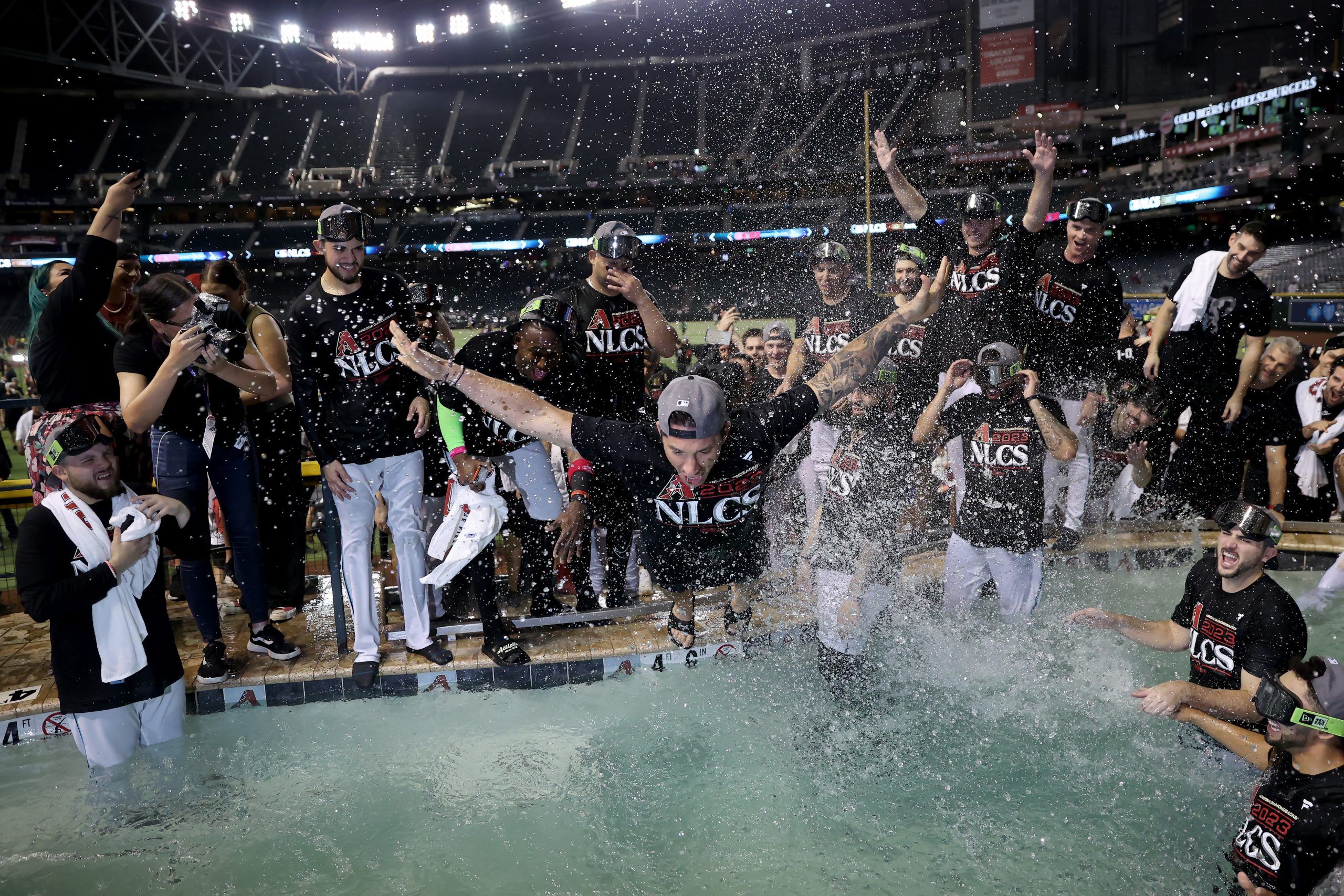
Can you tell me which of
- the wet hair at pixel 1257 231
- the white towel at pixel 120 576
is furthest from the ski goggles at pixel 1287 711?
the white towel at pixel 120 576

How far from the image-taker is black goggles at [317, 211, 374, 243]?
4.38 meters

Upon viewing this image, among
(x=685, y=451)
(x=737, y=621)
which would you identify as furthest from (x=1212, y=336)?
(x=685, y=451)

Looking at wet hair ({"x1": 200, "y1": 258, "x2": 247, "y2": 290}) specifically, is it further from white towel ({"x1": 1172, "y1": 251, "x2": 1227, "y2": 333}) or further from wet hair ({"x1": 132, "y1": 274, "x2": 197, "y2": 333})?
white towel ({"x1": 1172, "y1": 251, "x2": 1227, "y2": 333})

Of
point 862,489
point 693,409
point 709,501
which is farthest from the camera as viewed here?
point 862,489

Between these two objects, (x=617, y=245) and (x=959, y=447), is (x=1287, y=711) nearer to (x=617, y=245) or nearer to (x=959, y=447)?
(x=959, y=447)

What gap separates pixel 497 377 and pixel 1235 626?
151 inches

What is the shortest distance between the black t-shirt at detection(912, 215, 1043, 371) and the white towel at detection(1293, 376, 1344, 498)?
3534mm

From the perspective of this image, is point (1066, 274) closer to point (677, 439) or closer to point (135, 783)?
point (677, 439)

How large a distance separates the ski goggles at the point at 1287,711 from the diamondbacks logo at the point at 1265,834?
29cm

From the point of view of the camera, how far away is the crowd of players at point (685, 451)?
3.57m

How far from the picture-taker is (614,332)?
4.89 m

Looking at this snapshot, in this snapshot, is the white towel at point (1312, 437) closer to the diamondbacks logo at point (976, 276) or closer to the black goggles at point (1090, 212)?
the black goggles at point (1090, 212)

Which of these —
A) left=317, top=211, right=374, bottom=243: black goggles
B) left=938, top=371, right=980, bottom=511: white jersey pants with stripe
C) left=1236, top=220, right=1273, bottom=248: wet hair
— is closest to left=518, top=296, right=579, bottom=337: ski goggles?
left=317, top=211, right=374, bottom=243: black goggles

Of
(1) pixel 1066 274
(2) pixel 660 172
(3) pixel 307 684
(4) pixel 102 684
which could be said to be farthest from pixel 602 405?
(2) pixel 660 172
